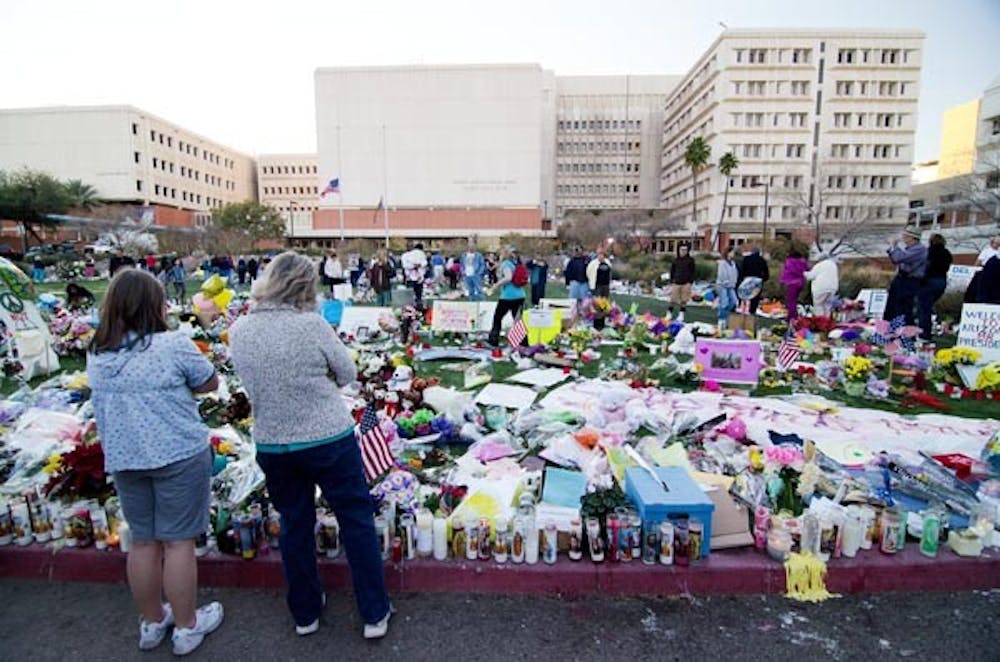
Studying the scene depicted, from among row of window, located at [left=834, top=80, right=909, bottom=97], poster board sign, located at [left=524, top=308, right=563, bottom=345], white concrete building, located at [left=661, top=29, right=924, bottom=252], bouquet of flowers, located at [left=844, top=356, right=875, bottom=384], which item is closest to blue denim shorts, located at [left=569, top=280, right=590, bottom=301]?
poster board sign, located at [left=524, top=308, right=563, bottom=345]

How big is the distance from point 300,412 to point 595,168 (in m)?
83.1

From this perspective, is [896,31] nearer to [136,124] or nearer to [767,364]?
[767,364]

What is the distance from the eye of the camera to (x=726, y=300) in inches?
440

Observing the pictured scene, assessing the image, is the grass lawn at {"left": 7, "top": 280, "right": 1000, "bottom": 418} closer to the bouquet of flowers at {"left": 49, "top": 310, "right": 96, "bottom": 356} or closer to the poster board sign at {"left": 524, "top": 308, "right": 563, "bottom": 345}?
the bouquet of flowers at {"left": 49, "top": 310, "right": 96, "bottom": 356}

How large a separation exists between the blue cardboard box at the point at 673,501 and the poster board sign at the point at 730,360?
4.13 metres

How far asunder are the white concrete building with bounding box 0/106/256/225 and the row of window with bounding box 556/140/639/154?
5237 cm

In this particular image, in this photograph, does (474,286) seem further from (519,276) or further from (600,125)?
(600,125)

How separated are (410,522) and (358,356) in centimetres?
514

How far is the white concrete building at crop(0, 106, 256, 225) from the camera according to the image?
64.9 metres

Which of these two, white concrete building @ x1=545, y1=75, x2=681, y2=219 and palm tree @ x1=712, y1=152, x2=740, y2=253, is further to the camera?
white concrete building @ x1=545, y1=75, x2=681, y2=219

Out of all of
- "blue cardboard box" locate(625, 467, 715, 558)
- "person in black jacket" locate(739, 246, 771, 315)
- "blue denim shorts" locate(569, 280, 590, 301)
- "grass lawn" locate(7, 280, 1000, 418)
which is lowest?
"grass lawn" locate(7, 280, 1000, 418)

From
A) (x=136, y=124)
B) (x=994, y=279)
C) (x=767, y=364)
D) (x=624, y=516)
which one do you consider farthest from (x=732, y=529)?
(x=136, y=124)

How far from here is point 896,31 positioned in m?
54.9

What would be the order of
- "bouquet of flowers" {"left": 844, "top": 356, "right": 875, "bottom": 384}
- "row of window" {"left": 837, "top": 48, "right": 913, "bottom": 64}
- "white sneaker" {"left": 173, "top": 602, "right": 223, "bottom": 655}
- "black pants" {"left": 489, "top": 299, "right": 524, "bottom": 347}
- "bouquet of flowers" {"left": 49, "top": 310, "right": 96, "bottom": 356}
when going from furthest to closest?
"row of window" {"left": 837, "top": 48, "right": 913, "bottom": 64}
"black pants" {"left": 489, "top": 299, "right": 524, "bottom": 347}
"bouquet of flowers" {"left": 49, "top": 310, "right": 96, "bottom": 356}
"bouquet of flowers" {"left": 844, "top": 356, "right": 875, "bottom": 384}
"white sneaker" {"left": 173, "top": 602, "right": 223, "bottom": 655}
